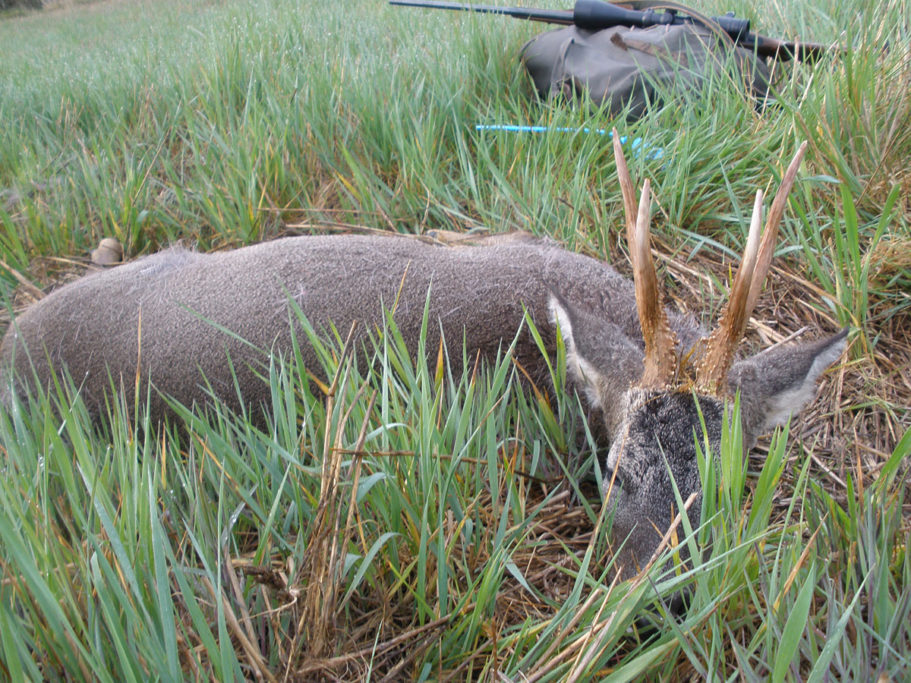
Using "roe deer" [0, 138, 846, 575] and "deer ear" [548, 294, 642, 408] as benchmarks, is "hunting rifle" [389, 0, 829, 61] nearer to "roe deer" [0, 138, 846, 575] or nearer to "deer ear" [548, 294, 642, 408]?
"roe deer" [0, 138, 846, 575]

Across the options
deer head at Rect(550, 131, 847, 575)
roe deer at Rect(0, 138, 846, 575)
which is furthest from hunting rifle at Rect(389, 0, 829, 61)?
deer head at Rect(550, 131, 847, 575)

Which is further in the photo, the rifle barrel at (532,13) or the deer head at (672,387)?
the rifle barrel at (532,13)

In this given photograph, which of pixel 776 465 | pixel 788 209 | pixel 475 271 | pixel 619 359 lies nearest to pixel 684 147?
pixel 788 209

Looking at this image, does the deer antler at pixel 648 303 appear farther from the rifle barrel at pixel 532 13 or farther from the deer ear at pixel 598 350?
the rifle barrel at pixel 532 13

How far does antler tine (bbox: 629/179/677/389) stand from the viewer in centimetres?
192

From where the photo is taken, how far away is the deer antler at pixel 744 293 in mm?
1795

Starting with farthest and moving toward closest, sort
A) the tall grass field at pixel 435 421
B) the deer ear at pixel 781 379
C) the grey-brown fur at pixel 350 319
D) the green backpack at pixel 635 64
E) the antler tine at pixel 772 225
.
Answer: the green backpack at pixel 635 64 < the grey-brown fur at pixel 350 319 < the deer ear at pixel 781 379 < the antler tine at pixel 772 225 < the tall grass field at pixel 435 421

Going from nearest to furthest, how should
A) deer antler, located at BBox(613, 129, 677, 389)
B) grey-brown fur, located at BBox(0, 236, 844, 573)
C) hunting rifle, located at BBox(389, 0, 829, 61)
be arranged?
deer antler, located at BBox(613, 129, 677, 389), grey-brown fur, located at BBox(0, 236, 844, 573), hunting rifle, located at BBox(389, 0, 829, 61)

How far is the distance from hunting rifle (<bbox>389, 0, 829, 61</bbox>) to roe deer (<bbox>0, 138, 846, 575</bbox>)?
8.04 feet

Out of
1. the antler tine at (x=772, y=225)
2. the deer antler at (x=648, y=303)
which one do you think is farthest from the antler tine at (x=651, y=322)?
the antler tine at (x=772, y=225)

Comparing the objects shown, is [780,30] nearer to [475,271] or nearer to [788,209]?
[788,209]

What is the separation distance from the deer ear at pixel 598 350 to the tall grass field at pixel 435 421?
13cm

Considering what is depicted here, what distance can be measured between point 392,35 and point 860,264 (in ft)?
15.2

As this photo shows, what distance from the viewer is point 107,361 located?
8.74 ft
